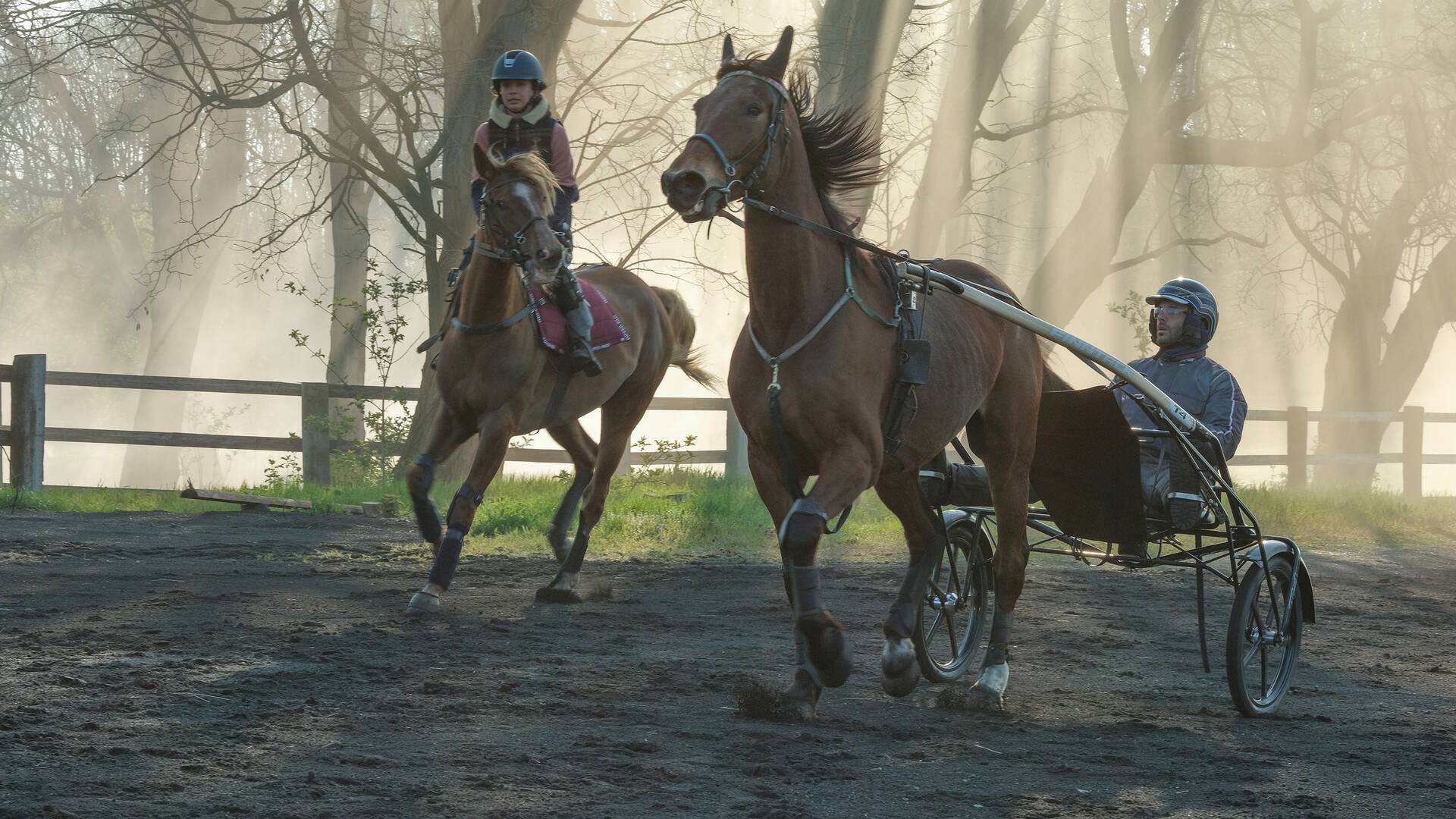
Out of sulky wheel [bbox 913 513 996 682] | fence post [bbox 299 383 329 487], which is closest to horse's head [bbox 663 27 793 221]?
sulky wheel [bbox 913 513 996 682]

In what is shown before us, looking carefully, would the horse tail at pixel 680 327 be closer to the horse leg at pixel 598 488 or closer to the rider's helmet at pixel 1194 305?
the horse leg at pixel 598 488

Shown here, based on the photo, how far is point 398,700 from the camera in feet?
16.6

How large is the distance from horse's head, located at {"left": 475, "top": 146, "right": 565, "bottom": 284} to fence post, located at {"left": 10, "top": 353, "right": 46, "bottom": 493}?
8.35 metres

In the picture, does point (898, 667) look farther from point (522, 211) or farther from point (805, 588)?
point (522, 211)

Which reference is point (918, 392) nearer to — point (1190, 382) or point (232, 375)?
point (1190, 382)

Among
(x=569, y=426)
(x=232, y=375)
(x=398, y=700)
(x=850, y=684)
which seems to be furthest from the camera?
(x=232, y=375)

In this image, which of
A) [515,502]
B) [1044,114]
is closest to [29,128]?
[1044,114]

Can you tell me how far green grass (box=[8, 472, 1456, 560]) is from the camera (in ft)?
36.8

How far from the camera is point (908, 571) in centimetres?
582

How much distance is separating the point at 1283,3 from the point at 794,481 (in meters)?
18.0

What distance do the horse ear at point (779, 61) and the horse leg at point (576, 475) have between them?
4.15 metres

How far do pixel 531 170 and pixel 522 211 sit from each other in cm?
25

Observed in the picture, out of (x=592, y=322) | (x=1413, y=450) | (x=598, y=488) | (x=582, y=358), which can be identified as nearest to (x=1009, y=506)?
(x=582, y=358)

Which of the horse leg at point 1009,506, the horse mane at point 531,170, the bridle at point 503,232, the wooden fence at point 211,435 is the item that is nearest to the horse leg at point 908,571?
the horse leg at point 1009,506
